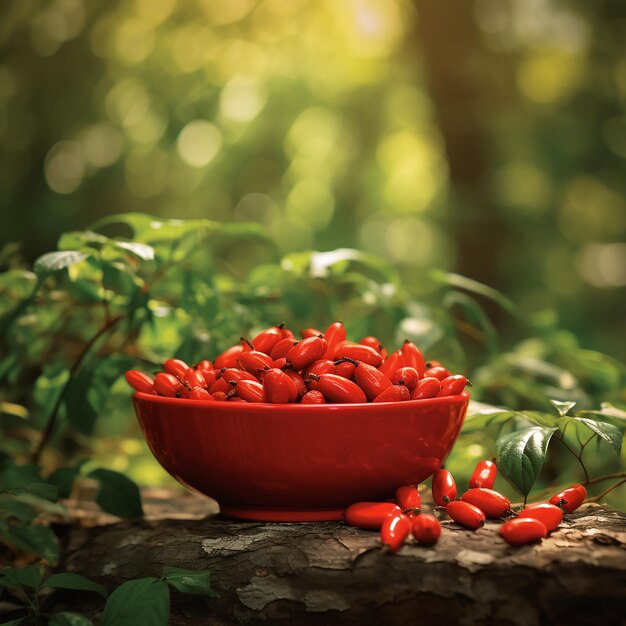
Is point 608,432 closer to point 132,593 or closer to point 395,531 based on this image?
point 395,531

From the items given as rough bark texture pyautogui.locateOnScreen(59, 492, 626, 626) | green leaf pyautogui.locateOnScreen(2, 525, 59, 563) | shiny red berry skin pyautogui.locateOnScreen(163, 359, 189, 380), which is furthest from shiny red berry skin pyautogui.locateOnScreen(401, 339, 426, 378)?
green leaf pyautogui.locateOnScreen(2, 525, 59, 563)

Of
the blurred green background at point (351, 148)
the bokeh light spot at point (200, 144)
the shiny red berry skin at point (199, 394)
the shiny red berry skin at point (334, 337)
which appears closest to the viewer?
the shiny red berry skin at point (199, 394)

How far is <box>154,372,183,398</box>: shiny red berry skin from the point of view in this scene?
3.26ft

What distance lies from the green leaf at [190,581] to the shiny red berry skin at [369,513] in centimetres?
21

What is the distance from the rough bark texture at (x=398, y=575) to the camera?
75cm

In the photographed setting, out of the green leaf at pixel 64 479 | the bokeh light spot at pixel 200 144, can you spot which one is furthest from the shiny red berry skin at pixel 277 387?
the bokeh light spot at pixel 200 144

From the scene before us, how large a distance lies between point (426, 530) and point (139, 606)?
→ 1.10ft

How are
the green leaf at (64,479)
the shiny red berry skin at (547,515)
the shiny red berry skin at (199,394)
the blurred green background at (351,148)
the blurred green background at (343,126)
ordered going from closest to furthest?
the shiny red berry skin at (547,515) < the shiny red berry skin at (199,394) < the green leaf at (64,479) < the blurred green background at (351,148) < the blurred green background at (343,126)

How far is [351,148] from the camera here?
20.5 feet

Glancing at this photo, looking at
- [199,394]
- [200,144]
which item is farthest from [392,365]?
[200,144]

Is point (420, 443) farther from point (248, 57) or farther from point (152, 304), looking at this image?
point (248, 57)

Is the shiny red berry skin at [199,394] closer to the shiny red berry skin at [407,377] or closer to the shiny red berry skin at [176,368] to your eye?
the shiny red berry skin at [176,368]

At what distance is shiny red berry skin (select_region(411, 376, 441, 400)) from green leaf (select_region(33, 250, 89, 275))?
0.54 metres

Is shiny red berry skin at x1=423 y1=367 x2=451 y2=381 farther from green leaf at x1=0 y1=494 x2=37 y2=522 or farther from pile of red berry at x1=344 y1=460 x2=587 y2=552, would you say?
green leaf at x1=0 y1=494 x2=37 y2=522
